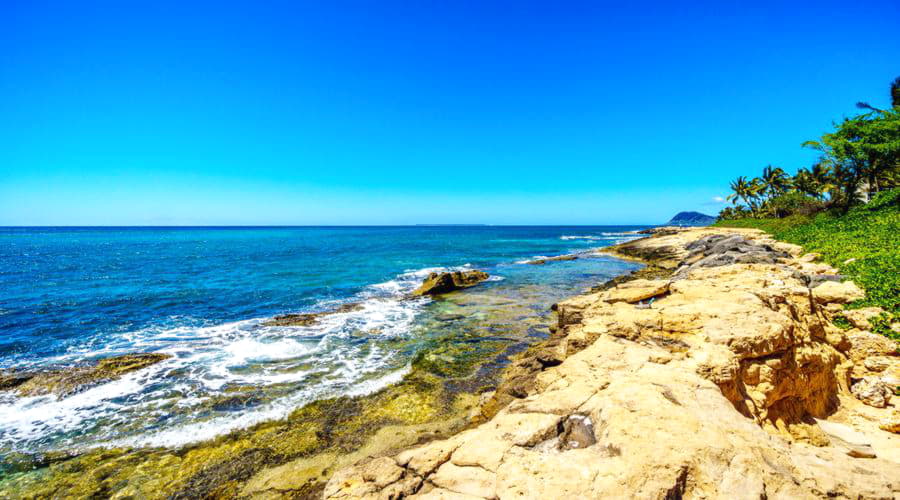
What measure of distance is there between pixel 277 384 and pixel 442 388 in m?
4.85

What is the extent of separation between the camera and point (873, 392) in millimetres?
6516

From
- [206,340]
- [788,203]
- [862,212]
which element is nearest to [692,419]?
[206,340]

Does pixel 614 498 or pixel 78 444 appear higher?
pixel 614 498

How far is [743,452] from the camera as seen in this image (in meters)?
3.69

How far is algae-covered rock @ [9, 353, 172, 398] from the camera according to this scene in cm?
998

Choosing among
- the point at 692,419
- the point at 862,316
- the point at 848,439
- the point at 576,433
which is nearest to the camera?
the point at 692,419

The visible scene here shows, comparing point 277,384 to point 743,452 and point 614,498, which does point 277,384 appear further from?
point 743,452

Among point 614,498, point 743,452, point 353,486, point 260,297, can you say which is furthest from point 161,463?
point 260,297

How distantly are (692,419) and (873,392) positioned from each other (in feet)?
18.1

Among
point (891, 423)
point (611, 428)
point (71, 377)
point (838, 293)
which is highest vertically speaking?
point (838, 293)

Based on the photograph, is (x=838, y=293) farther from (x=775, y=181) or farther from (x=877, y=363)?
(x=775, y=181)

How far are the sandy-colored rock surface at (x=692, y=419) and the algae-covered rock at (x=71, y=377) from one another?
1077 cm

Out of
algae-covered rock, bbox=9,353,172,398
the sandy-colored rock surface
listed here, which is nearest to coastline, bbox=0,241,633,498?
the sandy-colored rock surface

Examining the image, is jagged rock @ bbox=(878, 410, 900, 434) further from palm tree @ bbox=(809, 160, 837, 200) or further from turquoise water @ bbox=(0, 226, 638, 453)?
palm tree @ bbox=(809, 160, 837, 200)
